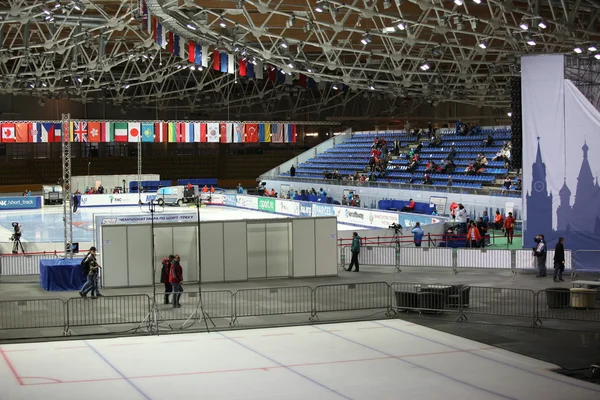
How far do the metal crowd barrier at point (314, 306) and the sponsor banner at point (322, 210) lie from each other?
22.9 metres

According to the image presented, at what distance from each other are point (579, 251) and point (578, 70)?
600 cm

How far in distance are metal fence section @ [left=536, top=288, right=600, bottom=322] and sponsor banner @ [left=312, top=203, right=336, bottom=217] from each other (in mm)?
24973

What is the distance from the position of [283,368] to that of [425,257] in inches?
581

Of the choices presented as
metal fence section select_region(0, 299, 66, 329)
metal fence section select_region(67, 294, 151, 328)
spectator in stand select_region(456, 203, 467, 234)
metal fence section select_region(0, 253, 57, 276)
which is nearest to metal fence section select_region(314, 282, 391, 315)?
metal fence section select_region(67, 294, 151, 328)

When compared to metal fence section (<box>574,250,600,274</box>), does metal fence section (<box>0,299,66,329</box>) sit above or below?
below

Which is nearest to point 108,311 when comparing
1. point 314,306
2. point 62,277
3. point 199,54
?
point 62,277

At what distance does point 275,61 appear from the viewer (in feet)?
145

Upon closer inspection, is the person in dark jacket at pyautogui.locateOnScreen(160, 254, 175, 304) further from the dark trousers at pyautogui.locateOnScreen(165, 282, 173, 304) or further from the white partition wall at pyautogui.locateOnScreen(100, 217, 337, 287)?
the white partition wall at pyautogui.locateOnScreen(100, 217, 337, 287)

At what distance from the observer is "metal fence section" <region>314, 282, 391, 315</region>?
21.7 metres

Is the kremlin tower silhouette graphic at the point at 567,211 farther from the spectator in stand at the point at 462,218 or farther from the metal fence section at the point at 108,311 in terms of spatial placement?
the metal fence section at the point at 108,311

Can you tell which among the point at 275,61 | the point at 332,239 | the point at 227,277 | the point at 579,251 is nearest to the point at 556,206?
the point at 579,251

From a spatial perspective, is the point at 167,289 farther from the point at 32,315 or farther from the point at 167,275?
the point at 32,315

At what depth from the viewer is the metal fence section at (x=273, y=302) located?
21094mm

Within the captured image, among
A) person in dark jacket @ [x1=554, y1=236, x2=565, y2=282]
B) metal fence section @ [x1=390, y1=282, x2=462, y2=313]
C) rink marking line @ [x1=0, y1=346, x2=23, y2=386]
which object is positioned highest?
person in dark jacket @ [x1=554, y1=236, x2=565, y2=282]
